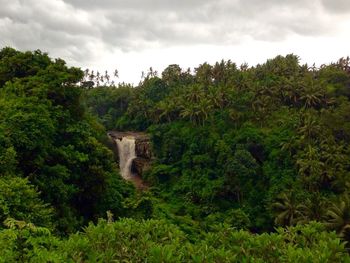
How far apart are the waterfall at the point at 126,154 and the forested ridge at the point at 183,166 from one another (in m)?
4.01

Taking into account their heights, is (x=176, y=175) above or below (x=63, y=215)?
below

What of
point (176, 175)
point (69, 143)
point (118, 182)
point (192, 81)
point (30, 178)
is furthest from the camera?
point (192, 81)

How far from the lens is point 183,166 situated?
62.5m

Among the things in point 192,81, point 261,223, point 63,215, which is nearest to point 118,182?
point 63,215

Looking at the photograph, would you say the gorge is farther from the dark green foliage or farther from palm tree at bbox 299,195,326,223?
the dark green foliage

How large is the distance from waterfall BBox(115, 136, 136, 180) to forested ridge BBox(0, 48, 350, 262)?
4.01 meters

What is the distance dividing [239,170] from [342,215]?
1871 centimetres

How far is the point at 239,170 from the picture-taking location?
2095 inches

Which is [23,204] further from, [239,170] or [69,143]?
[239,170]

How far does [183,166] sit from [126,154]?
1056cm

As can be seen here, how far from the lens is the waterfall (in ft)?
218

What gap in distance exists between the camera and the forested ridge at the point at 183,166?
11.1 meters

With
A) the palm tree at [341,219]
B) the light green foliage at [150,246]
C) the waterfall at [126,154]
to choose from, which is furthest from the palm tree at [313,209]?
the waterfall at [126,154]

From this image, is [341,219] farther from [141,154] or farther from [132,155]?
[132,155]
